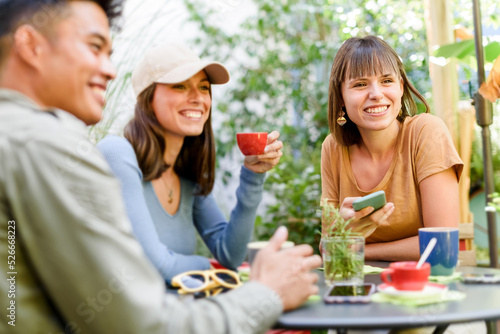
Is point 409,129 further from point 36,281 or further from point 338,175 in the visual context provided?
point 36,281

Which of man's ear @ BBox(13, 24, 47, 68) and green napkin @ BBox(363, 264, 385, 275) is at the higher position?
man's ear @ BBox(13, 24, 47, 68)

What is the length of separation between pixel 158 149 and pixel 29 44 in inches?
36.0

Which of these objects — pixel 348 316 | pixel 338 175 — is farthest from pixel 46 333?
pixel 338 175

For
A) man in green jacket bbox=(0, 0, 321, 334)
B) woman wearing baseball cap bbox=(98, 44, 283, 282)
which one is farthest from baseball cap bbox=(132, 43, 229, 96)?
man in green jacket bbox=(0, 0, 321, 334)

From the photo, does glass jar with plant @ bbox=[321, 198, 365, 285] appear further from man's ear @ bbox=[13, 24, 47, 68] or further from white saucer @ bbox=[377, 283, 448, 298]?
man's ear @ bbox=[13, 24, 47, 68]

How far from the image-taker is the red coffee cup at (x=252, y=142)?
1879mm

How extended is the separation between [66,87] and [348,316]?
2.47 ft

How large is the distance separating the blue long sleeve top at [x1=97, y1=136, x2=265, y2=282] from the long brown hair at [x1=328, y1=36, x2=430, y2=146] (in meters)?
0.59

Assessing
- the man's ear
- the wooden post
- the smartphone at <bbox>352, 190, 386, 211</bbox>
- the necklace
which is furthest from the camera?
the wooden post

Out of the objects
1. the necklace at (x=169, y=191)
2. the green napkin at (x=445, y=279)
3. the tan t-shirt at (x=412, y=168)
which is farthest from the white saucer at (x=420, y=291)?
the necklace at (x=169, y=191)

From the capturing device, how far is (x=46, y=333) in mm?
1004

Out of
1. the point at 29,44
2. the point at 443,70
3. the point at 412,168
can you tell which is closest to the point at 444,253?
the point at 412,168

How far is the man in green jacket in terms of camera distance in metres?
0.95

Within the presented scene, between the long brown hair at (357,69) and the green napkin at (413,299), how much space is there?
106 centimetres
